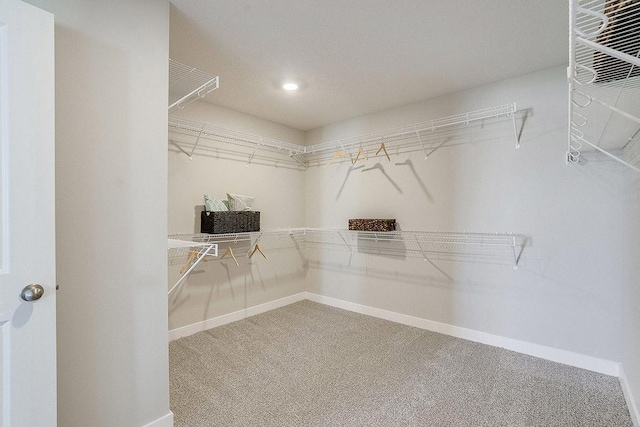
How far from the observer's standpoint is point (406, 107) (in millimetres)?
3109

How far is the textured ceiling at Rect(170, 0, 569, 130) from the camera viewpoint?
1.65m

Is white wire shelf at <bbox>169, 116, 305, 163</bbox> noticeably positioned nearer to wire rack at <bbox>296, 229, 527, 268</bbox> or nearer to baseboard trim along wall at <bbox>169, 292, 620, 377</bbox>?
wire rack at <bbox>296, 229, 527, 268</bbox>

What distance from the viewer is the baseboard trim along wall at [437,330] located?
2.18 m

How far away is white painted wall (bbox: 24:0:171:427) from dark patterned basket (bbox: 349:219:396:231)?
201 cm

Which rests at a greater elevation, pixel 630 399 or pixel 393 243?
pixel 393 243

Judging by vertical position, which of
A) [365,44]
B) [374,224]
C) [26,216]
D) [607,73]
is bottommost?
[374,224]

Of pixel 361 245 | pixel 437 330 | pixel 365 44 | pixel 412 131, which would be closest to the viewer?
pixel 365 44

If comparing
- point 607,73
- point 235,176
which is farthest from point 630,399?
point 235,176

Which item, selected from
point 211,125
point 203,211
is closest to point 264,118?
point 211,125

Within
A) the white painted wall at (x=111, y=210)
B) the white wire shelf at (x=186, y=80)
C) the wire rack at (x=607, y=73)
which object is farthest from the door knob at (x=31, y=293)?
the wire rack at (x=607, y=73)

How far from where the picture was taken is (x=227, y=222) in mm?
2756

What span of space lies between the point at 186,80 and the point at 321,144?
1.79 metres

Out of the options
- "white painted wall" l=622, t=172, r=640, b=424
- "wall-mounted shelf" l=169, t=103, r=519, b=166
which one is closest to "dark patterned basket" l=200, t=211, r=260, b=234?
"wall-mounted shelf" l=169, t=103, r=519, b=166

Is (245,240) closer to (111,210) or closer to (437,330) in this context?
(111,210)
